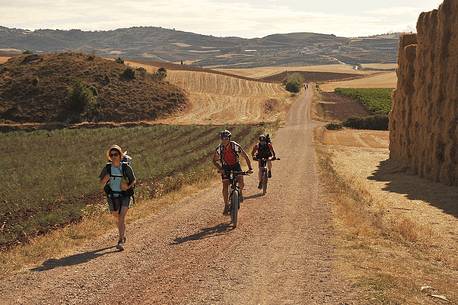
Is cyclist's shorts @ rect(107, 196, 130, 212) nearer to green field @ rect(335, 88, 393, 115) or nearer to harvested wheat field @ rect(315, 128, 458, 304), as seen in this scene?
harvested wheat field @ rect(315, 128, 458, 304)

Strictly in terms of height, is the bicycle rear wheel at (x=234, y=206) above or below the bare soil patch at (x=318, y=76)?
below

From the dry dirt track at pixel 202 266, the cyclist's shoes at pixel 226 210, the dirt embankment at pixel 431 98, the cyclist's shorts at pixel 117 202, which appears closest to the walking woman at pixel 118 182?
the cyclist's shorts at pixel 117 202

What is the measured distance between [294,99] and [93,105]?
43.6 meters

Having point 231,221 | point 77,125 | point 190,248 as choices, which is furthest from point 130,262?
point 77,125

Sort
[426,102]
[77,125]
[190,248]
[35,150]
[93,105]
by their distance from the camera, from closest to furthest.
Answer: [190,248] < [426,102] < [35,150] < [77,125] < [93,105]

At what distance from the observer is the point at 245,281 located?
9859mm

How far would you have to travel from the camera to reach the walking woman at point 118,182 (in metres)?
11.8

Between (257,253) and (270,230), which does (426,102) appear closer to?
(270,230)

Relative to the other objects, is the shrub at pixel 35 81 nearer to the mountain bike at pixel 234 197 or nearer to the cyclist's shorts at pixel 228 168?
the cyclist's shorts at pixel 228 168

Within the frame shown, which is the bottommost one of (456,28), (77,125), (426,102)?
(77,125)

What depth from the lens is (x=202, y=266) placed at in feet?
35.3

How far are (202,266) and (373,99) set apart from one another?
298ft

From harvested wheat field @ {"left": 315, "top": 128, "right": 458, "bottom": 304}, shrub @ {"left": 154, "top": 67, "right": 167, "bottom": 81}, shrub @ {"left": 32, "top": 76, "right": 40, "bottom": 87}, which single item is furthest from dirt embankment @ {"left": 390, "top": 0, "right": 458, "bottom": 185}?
shrub @ {"left": 154, "top": 67, "right": 167, "bottom": 81}

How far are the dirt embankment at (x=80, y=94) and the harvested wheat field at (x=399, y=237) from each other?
54540mm
